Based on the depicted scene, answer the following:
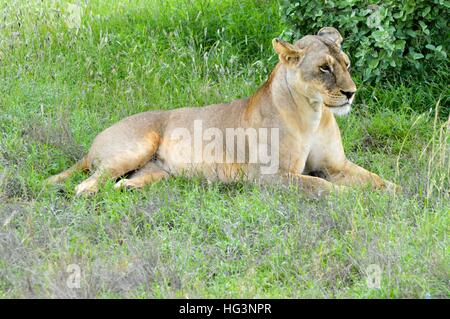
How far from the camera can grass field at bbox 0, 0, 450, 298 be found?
437 centimetres

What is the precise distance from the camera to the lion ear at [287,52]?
18.5 feet

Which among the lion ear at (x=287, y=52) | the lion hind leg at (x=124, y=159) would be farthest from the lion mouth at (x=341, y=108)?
the lion hind leg at (x=124, y=159)

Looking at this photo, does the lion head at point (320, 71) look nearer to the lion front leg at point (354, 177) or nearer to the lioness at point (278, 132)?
the lioness at point (278, 132)

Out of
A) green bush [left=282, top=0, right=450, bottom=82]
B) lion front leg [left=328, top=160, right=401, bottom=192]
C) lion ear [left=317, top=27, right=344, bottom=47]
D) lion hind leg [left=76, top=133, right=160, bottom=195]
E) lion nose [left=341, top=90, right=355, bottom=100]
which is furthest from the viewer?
green bush [left=282, top=0, right=450, bottom=82]

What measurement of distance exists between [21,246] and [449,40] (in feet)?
11.9

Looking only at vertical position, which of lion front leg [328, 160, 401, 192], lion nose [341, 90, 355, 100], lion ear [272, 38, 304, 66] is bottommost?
lion front leg [328, 160, 401, 192]

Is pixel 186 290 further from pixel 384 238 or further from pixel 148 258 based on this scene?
pixel 384 238

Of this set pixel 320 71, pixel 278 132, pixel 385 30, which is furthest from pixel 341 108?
pixel 385 30

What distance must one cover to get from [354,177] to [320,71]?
0.76 m

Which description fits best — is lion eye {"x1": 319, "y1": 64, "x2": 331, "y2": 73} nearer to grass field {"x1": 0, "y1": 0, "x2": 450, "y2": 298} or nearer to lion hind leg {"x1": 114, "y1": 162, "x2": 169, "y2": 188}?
grass field {"x1": 0, "y1": 0, "x2": 450, "y2": 298}

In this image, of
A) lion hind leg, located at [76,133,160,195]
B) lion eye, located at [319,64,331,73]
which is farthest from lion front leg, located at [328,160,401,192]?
lion hind leg, located at [76,133,160,195]

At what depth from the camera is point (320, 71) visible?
5629 mm

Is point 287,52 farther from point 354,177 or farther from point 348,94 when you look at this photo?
point 354,177
